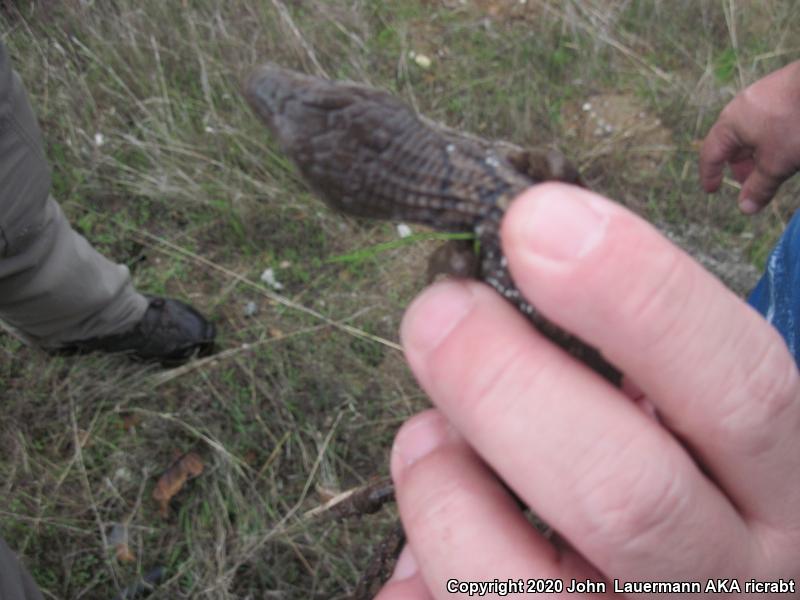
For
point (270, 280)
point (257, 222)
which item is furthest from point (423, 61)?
point (270, 280)

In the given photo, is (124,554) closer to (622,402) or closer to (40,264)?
(40,264)

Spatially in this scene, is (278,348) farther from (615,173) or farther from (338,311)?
(615,173)

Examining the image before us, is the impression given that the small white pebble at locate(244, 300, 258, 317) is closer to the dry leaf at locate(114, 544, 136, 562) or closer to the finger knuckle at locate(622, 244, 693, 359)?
the dry leaf at locate(114, 544, 136, 562)

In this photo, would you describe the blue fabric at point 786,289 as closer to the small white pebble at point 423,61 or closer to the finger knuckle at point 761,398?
the finger knuckle at point 761,398

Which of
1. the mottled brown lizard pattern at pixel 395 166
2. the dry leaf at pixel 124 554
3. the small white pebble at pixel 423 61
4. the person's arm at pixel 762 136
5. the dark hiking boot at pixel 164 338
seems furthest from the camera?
the small white pebble at pixel 423 61

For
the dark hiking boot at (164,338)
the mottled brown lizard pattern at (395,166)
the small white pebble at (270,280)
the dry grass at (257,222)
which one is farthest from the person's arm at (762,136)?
the dark hiking boot at (164,338)

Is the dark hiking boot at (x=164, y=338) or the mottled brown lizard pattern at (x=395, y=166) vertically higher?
the mottled brown lizard pattern at (x=395, y=166)
